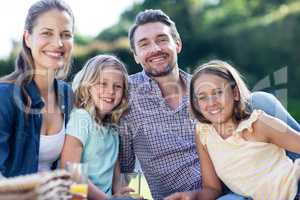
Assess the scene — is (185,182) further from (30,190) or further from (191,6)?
(191,6)

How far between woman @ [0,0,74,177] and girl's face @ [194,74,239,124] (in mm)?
774

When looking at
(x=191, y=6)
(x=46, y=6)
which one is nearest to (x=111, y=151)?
(x=46, y=6)

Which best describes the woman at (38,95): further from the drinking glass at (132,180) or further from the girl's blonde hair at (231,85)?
the girl's blonde hair at (231,85)

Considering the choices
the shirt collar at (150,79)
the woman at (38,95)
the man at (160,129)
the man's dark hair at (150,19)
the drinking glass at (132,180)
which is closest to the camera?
the woman at (38,95)

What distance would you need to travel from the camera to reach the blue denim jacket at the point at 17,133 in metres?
3.42

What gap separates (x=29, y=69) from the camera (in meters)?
3.65

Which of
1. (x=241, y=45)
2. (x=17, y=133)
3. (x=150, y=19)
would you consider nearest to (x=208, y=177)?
(x=17, y=133)

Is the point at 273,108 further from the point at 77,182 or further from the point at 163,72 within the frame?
the point at 77,182

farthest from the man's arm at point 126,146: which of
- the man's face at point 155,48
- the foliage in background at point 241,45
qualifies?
the foliage in background at point 241,45

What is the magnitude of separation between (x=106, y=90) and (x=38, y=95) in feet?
1.27

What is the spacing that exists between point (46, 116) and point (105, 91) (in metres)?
0.36

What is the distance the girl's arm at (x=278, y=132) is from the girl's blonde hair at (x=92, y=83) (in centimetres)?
84

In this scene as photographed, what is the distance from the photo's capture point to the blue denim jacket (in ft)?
11.2

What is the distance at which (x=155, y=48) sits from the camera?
4.11 meters
